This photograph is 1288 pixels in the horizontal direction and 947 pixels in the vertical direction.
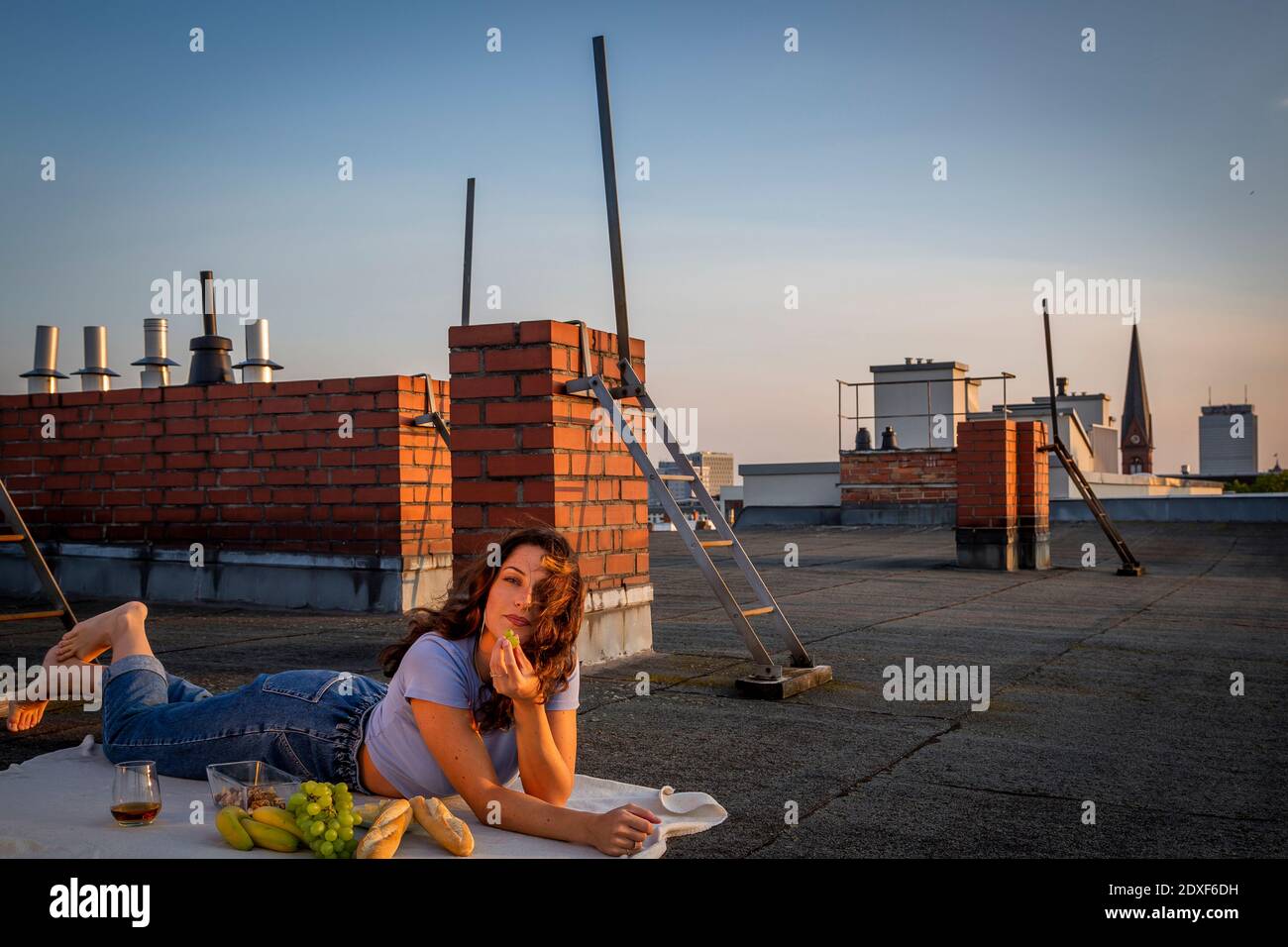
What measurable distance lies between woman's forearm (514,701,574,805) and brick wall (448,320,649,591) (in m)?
2.45

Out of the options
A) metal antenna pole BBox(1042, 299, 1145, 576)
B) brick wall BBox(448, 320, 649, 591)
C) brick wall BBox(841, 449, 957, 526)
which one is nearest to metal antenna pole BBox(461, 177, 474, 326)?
brick wall BBox(448, 320, 649, 591)

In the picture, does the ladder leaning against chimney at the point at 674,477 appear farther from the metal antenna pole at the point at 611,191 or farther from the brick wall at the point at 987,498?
the brick wall at the point at 987,498

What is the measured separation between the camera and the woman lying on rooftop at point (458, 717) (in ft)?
9.25

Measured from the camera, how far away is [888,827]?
9.77 feet

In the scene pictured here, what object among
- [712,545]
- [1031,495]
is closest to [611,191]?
[712,545]

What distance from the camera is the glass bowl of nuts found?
112 inches

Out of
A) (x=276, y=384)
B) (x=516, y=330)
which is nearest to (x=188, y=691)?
(x=516, y=330)

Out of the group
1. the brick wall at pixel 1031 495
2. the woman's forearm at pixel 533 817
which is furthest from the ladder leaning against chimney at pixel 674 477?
the brick wall at pixel 1031 495

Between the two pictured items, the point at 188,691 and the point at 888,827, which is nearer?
the point at 888,827

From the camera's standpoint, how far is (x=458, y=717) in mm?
2848

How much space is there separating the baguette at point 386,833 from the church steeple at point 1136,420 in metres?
85.0

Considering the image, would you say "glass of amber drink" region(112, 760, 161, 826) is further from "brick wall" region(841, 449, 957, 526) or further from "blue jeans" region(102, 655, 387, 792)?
"brick wall" region(841, 449, 957, 526)
